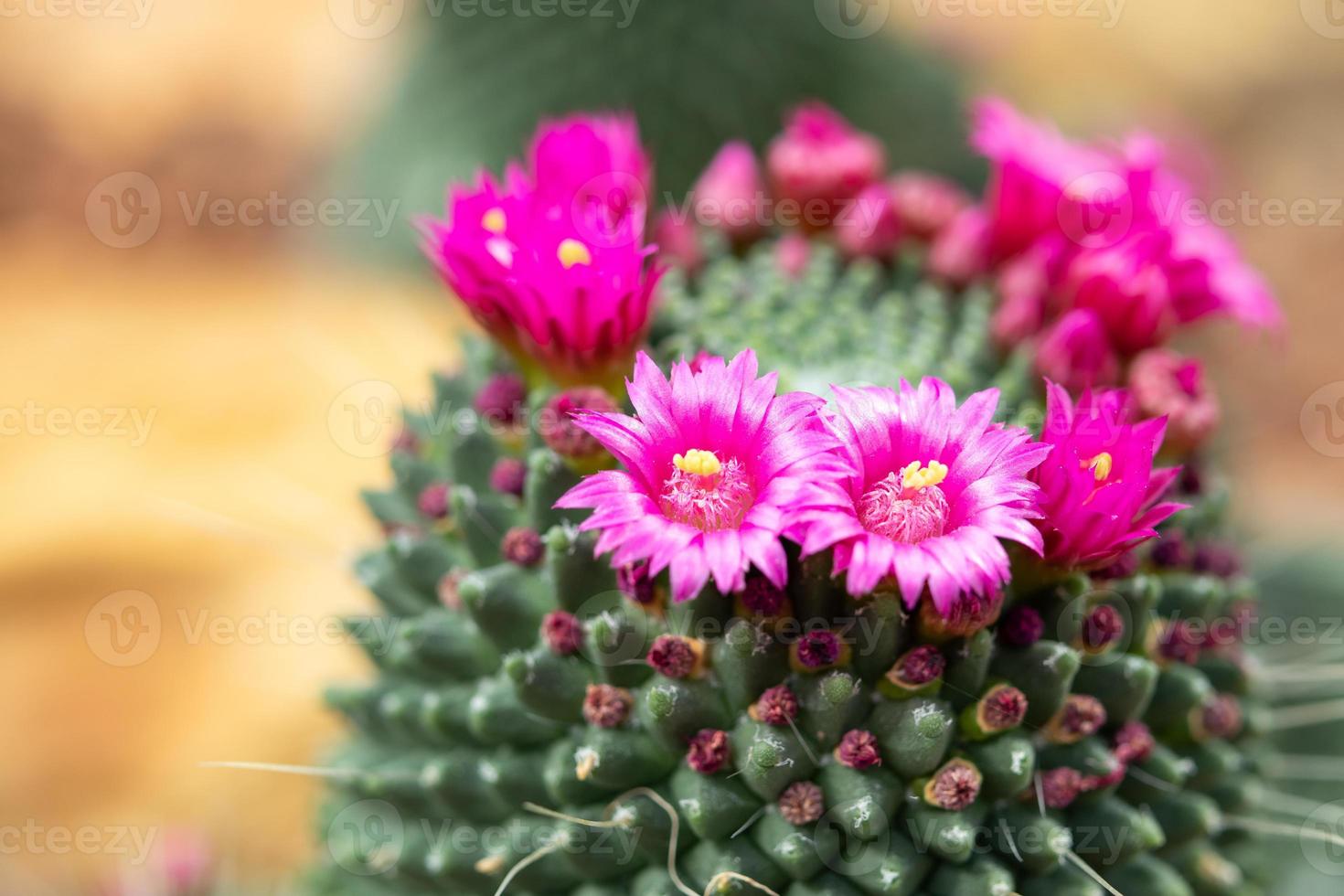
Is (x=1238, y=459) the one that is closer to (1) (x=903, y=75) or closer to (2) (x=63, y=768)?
(1) (x=903, y=75)

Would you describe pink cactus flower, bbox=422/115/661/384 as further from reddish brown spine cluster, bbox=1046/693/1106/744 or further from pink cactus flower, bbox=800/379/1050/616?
reddish brown spine cluster, bbox=1046/693/1106/744

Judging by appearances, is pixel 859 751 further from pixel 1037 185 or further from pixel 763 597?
pixel 1037 185

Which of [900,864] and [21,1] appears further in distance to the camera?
[21,1]

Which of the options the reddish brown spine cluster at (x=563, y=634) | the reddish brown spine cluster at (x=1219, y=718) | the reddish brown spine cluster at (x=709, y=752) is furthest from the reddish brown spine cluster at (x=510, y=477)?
the reddish brown spine cluster at (x=1219, y=718)

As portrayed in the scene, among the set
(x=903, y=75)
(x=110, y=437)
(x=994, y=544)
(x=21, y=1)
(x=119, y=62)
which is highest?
(x=21, y=1)

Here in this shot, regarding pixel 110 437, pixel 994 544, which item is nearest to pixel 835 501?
pixel 994 544

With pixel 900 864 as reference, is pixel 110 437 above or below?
above
